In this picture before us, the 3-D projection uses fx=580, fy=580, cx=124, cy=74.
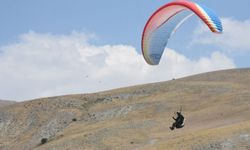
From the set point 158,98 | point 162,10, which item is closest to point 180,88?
point 158,98

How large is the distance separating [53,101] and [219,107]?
34.1 m

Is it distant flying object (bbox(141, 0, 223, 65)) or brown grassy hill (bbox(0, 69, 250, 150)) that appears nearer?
distant flying object (bbox(141, 0, 223, 65))

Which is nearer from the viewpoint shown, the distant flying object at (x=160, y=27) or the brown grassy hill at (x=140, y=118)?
the distant flying object at (x=160, y=27)

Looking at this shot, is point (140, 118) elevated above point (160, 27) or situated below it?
above

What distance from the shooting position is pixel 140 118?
233 feet

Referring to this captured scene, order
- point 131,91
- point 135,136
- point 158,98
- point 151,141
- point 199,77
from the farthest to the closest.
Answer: point 199,77 < point 131,91 < point 158,98 < point 135,136 < point 151,141

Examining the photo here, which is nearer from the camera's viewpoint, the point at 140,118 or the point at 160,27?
the point at 160,27

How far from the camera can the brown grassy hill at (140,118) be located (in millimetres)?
48938

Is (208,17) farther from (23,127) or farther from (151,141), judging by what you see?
(23,127)

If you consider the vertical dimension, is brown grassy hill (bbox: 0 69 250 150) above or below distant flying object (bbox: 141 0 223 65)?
above

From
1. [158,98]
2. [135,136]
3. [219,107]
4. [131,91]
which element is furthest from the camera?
[131,91]

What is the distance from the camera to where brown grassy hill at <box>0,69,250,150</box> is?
48.9 meters

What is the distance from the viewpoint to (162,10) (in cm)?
3238

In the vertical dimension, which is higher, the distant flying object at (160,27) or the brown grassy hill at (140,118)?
the brown grassy hill at (140,118)
